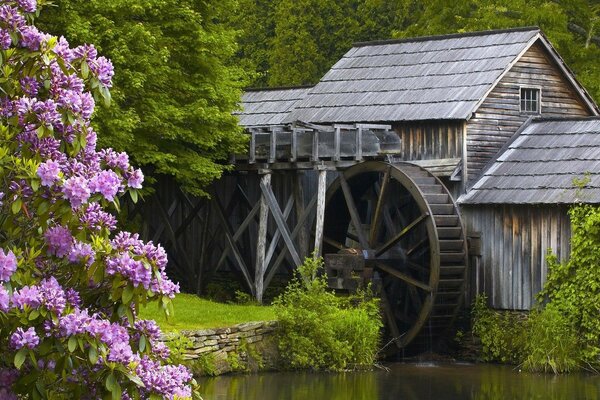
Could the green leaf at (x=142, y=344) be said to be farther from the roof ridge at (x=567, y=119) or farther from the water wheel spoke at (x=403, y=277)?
the roof ridge at (x=567, y=119)

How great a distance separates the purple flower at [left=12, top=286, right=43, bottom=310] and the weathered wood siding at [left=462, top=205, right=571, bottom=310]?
645 inches

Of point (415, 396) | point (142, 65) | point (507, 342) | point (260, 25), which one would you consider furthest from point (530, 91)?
point (260, 25)

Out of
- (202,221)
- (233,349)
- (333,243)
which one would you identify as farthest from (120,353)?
(202,221)

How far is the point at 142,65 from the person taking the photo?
24.0m

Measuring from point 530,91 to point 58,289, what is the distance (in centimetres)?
1985

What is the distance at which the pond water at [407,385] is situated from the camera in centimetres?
1902

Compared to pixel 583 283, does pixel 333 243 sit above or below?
above

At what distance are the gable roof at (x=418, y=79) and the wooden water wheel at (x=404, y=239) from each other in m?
1.30

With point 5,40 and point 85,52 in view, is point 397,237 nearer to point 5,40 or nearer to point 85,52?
point 85,52

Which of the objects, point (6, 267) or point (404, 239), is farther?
point (404, 239)

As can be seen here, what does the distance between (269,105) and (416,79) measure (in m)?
4.27

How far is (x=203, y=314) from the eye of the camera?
22438mm

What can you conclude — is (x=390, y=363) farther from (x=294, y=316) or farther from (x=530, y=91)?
(x=530, y=91)

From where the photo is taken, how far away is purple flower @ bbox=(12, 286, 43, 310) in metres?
8.13
